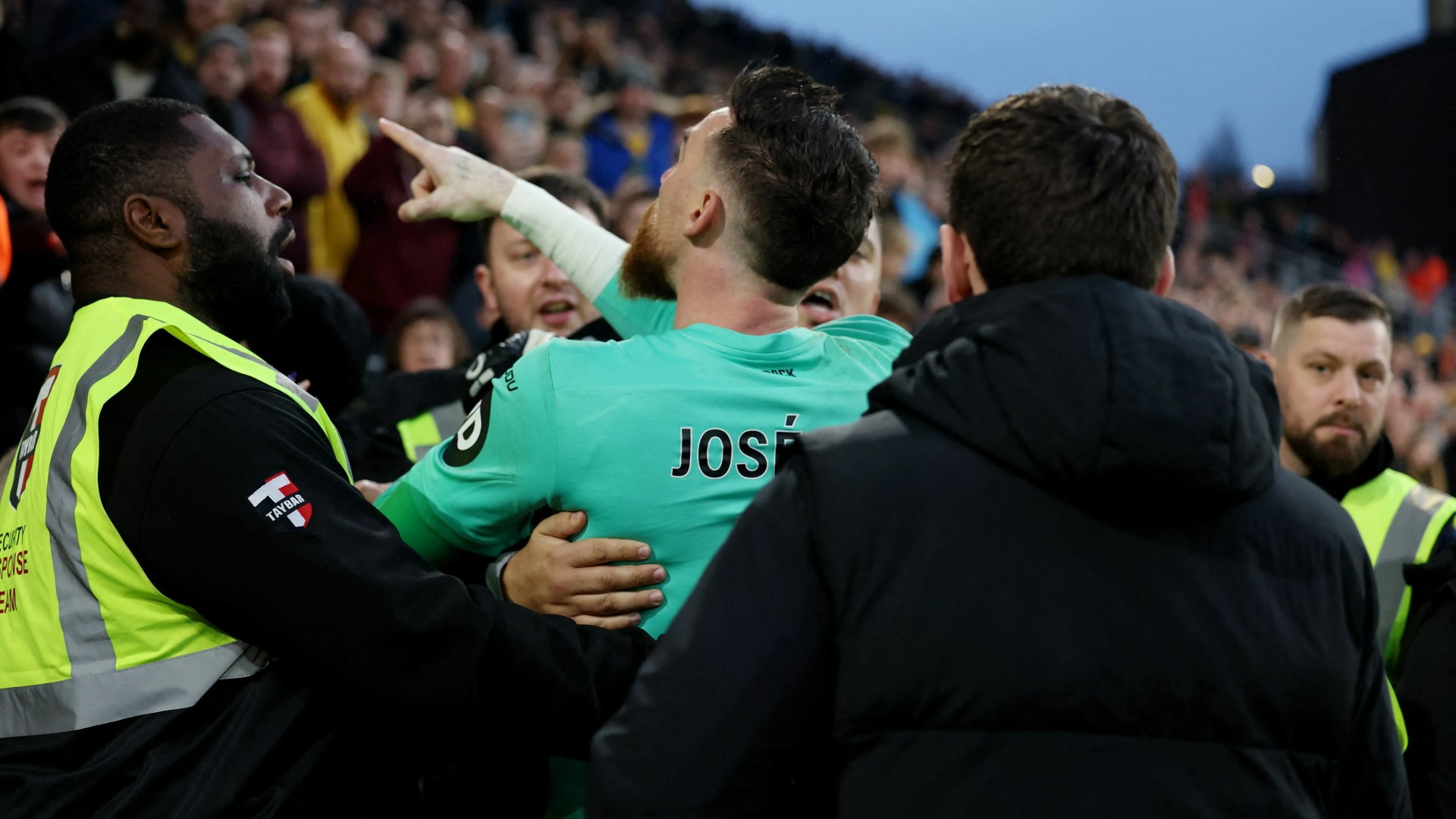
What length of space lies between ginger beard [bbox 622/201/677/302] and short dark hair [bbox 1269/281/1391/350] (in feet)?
9.08

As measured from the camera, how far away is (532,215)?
2861mm

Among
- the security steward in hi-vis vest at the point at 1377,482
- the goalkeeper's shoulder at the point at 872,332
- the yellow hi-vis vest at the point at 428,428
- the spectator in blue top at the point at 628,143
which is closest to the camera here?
the goalkeeper's shoulder at the point at 872,332

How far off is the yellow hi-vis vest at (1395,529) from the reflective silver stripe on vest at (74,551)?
3.14 m

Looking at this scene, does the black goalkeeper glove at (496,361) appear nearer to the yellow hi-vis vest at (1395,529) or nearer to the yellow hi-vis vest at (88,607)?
the yellow hi-vis vest at (88,607)

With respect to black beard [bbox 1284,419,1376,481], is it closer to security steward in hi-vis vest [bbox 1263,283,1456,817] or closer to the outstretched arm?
security steward in hi-vis vest [bbox 1263,283,1456,817]

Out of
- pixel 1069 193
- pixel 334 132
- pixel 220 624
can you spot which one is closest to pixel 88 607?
pixel 220 624

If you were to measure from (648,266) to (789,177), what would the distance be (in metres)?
0.33

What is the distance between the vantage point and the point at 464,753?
242cm

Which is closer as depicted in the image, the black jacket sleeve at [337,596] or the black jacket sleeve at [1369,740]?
the black jacket sleeve at [1369,740]

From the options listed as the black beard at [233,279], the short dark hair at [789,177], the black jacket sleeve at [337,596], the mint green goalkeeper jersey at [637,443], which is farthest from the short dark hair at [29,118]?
the short dark hair at [789,177]

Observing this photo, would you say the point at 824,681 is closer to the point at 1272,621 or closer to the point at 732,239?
the point at 1272,621

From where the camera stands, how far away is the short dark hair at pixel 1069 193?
5.68ft

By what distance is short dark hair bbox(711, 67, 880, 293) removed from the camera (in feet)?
7.59

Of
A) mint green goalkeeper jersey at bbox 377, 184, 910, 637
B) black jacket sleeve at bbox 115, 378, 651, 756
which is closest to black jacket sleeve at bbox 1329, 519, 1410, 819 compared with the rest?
mint green goalkeeper jersey at bbox 377, 184, 910, 637
